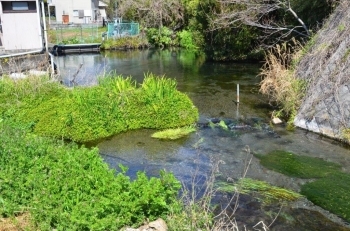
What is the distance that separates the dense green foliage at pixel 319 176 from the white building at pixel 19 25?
42.5ft

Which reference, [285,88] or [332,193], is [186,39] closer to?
[285,88]

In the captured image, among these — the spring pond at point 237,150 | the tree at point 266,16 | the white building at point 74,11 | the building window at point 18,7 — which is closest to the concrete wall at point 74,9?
the white building at point 74,11

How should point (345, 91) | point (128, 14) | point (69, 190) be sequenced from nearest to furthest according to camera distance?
1. point (69, 190)
2. point (345, 91)
3. point (128, 14)

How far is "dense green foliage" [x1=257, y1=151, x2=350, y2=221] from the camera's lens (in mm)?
6797

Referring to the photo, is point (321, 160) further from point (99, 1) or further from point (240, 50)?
point (99, 1)

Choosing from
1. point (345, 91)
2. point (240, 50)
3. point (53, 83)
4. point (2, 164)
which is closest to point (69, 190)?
point (2, 164)

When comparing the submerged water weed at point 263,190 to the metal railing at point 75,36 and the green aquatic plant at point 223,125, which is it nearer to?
the green aquatic plant at point 223,125

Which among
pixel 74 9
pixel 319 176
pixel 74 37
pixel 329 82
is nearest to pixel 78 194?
pixel 319 176

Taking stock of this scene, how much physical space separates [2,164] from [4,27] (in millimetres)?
13514

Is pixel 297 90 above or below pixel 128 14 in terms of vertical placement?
below

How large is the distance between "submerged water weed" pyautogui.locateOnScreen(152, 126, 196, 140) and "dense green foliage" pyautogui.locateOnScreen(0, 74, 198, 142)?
0.75 ft

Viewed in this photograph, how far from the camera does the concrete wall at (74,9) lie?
41.7 metres

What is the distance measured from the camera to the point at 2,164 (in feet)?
20.2

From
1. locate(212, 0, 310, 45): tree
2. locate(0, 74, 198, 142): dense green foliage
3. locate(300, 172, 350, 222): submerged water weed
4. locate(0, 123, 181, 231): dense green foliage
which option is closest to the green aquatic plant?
locate(0, 74, 198, 142): dense green foliage
